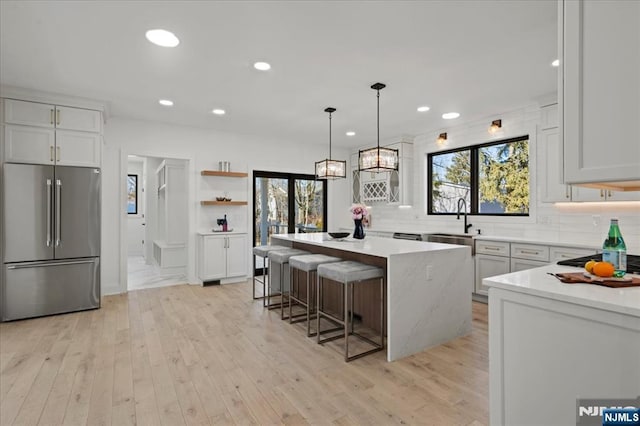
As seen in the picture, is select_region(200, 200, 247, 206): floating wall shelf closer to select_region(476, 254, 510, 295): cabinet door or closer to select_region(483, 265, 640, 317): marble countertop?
select_region(476, 254, 510, 295): cabinet door

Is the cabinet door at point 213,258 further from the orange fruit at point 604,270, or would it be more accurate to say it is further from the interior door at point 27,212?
the orange fruit at point 604,270

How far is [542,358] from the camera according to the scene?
138cm

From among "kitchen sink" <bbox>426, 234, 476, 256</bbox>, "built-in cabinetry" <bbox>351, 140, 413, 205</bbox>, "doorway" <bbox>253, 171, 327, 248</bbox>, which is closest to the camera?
"kitchen sink" <bbox>426, 234, 476, 256</bbox>

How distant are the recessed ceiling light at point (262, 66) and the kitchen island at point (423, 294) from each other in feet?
6.25

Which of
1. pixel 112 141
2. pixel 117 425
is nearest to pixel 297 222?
pixel 112 141

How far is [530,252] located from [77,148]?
5.62 m

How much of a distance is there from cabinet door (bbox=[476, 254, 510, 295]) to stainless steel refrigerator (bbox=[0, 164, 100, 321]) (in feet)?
16.1

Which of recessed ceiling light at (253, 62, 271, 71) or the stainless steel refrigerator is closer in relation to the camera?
recessed ceiling light at (253, 62, 271, 71)

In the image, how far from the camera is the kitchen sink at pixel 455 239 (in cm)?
460

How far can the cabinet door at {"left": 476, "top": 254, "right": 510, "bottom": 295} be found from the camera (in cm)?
419

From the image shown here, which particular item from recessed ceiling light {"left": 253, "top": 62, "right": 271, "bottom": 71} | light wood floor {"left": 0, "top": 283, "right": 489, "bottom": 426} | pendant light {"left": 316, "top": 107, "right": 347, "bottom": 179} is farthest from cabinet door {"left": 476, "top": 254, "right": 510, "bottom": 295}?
recessed ceiling light {"left": 253, "top": 62, "right": 271, "bottom": 71}

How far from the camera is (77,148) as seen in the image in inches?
162

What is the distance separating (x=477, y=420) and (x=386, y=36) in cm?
276

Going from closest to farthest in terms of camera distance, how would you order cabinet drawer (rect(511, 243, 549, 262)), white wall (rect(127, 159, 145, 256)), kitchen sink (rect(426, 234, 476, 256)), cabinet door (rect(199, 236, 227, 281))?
cabinet drawer (rect(511, 243, 549, 262)) → kitchen sink (rect(426, 234, 476, 256)) → cabinet door (rect(199, 236, 227, 281)) → white wall (rect(127, 159, 145, 256))
